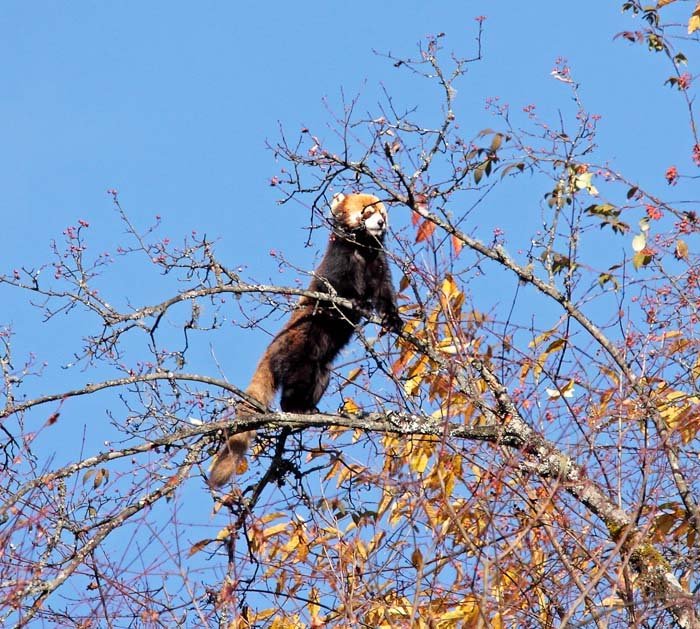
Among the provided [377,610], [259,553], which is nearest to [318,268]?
[259,553]

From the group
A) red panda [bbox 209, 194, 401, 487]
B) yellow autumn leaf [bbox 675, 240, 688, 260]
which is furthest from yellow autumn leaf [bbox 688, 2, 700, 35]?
red panda [bbox 209, 194, 401, 487]

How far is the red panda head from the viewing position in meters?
Result: 8.30

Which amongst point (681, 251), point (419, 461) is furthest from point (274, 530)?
point (681, 251)

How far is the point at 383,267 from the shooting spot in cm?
852

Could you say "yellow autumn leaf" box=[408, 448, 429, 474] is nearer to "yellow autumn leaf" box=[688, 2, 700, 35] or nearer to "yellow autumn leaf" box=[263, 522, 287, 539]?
"yellow autumn leaf" box=[263, 522, 287, 539]

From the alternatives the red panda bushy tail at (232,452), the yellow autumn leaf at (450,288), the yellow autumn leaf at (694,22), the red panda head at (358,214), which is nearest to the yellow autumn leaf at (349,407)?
the red panda bushy tail at (232,452)

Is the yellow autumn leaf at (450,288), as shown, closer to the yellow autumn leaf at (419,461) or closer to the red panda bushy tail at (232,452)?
the yellow autumn leaf at (419,461)

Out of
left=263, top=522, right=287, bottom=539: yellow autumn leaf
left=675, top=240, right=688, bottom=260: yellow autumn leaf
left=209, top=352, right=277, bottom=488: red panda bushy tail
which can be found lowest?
left=263, top=522, right=287, bottom=539: yellow autumn leaf

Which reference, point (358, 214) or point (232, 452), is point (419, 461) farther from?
point (358, 214)

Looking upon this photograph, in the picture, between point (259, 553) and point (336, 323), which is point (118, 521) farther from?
point (336, 323)

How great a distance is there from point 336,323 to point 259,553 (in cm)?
286

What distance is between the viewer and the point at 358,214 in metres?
9.07

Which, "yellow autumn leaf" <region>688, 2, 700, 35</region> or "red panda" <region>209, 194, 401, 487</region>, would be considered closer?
"yellow autumn leaf" <region>688, 2, 700, 35</region>

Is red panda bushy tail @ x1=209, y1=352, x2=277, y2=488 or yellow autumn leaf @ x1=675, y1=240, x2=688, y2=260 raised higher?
red panda bushy tail @ x1=209, y1=352, x2=277, y2=488
